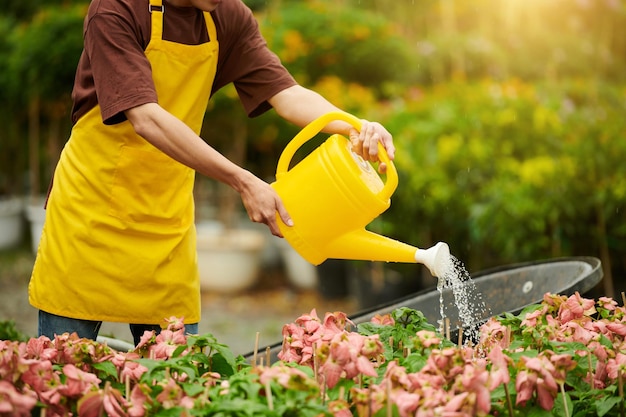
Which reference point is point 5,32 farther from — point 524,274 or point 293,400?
point 293,400

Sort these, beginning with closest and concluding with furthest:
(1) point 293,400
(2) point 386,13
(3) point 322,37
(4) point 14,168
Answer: (1) point 293,400 → (3) point 322,37 → (4) point 14,168 → (2) point 386,13

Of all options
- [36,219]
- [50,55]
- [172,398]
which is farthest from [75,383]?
[36,219]

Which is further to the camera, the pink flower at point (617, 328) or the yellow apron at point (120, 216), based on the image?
the yellow apron at point (120, 216)

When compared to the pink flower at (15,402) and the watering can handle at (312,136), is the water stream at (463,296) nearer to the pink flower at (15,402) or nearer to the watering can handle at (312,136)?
the watering can handle at (312,136)

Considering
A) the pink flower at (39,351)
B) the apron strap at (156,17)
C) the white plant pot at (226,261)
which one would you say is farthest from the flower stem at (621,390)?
the white plant pot at (226,261)

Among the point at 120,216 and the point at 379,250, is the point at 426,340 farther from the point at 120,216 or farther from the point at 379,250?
the point at 120,216

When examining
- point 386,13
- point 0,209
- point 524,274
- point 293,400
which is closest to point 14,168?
point 0,209

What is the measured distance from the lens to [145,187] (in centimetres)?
203

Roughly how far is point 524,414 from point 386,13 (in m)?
9.42

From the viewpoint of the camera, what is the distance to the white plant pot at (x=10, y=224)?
7012 mm

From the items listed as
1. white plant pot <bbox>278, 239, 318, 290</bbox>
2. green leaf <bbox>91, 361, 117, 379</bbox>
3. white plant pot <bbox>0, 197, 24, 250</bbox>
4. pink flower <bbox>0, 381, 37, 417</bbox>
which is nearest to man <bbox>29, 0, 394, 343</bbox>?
green leaf <bbox>91, 361, 117, 379</bbox>

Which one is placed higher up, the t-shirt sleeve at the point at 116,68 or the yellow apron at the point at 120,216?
the t-shirt sleeve at the point at 116,68

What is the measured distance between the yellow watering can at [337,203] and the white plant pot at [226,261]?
12.7ft

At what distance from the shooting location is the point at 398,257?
1.82 m
